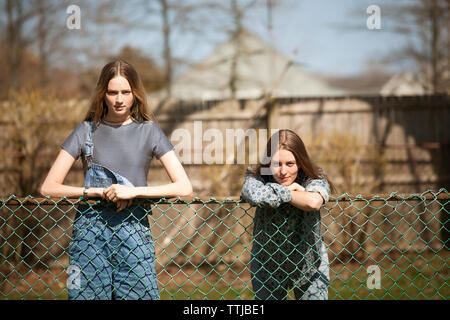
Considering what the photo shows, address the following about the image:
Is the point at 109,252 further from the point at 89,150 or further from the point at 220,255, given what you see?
the point at 220,255

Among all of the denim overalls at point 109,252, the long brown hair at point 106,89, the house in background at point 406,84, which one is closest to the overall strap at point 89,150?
the denim overalls at point 109,252

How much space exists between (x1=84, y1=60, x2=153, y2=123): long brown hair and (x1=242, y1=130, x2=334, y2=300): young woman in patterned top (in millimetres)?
638

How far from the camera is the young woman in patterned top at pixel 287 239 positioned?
2.19m

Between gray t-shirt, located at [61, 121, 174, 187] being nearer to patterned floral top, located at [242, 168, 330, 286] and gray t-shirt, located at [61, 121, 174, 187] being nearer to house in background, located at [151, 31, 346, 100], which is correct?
patterned floral top, located at [242, 168, 330, 286]

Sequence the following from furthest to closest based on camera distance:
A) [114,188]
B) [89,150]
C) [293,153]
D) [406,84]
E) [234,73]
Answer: [406,84] → [234,73] → [293,153] → [89,150] → [114,188]

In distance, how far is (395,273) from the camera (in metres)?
5.09

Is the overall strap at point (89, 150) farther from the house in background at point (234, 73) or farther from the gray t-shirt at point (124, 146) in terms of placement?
the house in background at point (234, 73)

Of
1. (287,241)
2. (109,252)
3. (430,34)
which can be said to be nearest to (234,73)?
(430,34)

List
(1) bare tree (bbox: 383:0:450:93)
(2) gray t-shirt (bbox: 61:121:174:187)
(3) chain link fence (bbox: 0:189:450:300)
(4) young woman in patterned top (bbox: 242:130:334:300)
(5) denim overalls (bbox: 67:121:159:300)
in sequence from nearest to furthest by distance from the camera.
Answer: (5) denim overalls (bbox: 67:121:159:300)
(2) gray t-shirt (bbox: 61:121:174:187)
(4) young woman in patterned top (bbox: 242:130:334:300)
(3) chain link fence (bbox: 0:189:450:300)
(1) bare tree (bbox: 383:0:450:93)

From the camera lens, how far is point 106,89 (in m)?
2.11

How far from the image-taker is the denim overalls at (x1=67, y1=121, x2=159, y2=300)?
6.42 feet

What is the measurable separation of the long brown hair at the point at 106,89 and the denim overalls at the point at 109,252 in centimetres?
19

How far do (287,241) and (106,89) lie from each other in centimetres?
119

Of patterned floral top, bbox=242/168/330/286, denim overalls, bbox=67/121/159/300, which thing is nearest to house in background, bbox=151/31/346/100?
patterned floral top, bbox=242/168/330/286
